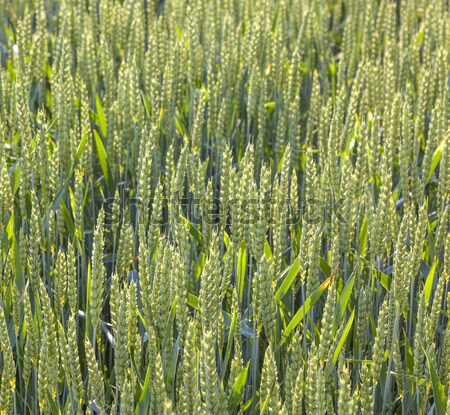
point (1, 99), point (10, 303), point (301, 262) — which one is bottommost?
point (10, 303)

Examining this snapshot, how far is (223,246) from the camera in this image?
6.73ft

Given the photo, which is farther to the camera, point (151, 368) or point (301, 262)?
point (301, 262)

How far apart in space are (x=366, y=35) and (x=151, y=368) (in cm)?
232

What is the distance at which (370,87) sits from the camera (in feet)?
8.79

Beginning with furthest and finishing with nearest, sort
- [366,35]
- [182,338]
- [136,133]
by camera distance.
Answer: [366,35], [136,133], [182,338]

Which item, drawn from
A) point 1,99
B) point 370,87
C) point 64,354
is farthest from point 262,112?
point 64,354

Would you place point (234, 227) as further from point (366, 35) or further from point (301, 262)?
point (366, 35)

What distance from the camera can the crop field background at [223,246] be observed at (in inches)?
54.4

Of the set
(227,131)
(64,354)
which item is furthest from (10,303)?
(227,131)

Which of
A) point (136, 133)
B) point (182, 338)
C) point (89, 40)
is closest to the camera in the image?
point (182, 338)

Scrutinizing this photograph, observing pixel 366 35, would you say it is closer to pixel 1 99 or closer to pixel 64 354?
pixel 1 99

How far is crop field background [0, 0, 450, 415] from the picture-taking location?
1381mm

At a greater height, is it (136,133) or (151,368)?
(136,133)

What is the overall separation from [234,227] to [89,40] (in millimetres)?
1349
